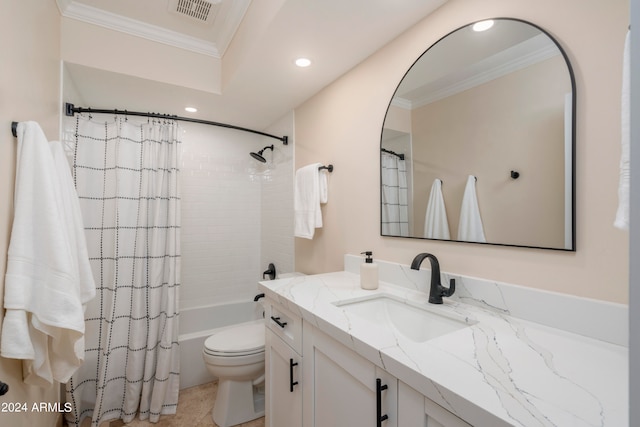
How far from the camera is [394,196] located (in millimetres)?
1489

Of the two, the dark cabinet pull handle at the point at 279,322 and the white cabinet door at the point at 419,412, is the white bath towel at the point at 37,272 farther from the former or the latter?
the white cabinet door at the point at 419,412

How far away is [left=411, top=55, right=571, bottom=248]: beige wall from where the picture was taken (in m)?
0.93

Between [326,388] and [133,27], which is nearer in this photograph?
[326,388]

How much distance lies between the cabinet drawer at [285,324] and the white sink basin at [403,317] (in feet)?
0.64

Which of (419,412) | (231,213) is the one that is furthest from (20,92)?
(231,213)

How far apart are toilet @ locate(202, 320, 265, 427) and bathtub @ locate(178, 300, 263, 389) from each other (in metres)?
0.44

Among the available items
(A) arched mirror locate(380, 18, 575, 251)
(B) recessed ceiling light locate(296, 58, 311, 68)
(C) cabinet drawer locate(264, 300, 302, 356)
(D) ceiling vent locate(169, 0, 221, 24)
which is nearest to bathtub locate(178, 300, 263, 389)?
(C) cabinet drawer locate(264, 300, 302, 356)

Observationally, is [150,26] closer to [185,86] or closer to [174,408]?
[185,86]

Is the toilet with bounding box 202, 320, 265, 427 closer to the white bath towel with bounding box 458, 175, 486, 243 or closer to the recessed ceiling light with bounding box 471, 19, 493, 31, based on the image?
the white bath towel with bounding box 458, 175, 486, 243

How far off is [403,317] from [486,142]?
77cm

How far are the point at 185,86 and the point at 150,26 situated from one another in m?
0.39

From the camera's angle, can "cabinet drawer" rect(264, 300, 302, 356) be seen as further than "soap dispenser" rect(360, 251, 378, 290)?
No

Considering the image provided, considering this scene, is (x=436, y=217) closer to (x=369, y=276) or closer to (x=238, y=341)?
(x=369, y=276)

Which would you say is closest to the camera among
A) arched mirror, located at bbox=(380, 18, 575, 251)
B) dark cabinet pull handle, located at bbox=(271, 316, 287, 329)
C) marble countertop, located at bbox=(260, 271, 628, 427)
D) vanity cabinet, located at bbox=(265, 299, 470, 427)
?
marble countertop, located at bbox=(260, 271, 628, 427)
